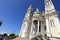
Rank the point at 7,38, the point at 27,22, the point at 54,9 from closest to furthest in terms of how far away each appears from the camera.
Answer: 1. the point at 7,38
2. the point at 54,9
3. the point at 27,22

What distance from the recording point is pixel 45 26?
35.5m

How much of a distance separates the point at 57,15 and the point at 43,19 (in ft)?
20.6

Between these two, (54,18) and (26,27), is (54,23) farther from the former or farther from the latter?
(26,27)

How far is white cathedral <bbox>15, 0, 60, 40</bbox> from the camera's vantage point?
29602mm

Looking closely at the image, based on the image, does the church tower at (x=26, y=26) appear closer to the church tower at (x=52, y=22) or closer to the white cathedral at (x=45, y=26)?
the white cathedral at (x=45, y=26)

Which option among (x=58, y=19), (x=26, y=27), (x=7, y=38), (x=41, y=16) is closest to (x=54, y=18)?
(x=58, y=19)

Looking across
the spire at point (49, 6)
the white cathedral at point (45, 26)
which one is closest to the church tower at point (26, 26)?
the white cathedral at point (45, 26)

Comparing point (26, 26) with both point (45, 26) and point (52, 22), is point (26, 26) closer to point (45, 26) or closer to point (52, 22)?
point (45, 26)

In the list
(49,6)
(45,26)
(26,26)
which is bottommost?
(45,26)

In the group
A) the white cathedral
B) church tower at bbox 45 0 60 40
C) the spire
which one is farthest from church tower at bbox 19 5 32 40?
church tower at bbox 45 0 60 40

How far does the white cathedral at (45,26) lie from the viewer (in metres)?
29.6

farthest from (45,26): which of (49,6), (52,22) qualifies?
(49,6)

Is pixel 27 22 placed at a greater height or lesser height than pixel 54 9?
lesser

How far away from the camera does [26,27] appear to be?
38750 millimetres
